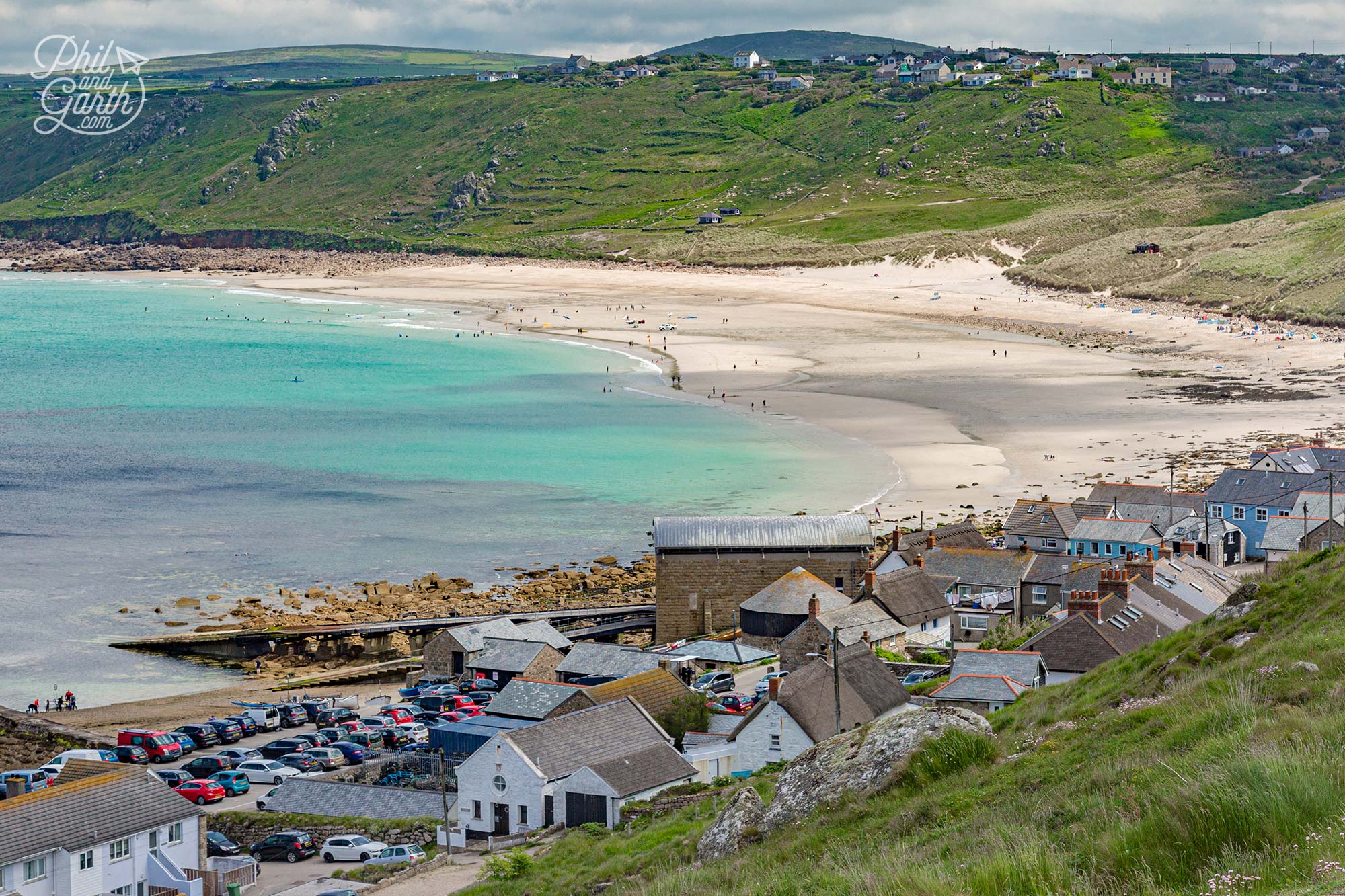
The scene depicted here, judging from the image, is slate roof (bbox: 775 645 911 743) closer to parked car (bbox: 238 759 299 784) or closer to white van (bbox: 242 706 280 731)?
parked car (bbox: 238 759 299 784)

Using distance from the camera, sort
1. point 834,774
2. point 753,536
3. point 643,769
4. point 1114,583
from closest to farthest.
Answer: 1. point 834,774
2. point 643,769
3. point 1114,583
4. point 753,536

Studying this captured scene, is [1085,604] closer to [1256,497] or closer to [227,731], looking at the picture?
[1256,497]

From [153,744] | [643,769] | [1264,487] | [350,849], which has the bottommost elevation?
[153,744]

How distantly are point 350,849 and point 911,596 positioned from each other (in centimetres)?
1864

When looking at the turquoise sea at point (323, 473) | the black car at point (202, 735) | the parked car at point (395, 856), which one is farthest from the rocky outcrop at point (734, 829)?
the turquoise sea at point (323, 473)

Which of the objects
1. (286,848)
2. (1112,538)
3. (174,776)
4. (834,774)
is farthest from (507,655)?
(834,774)

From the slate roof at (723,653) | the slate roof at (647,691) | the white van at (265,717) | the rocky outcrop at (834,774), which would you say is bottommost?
the white van at (265,717)

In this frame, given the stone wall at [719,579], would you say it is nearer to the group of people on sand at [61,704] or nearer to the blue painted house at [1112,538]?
the blue painted house at [1112,538]

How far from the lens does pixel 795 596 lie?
1553 inches

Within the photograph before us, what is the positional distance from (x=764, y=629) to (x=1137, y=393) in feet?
177

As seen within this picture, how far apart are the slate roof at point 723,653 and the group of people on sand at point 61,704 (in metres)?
16.4

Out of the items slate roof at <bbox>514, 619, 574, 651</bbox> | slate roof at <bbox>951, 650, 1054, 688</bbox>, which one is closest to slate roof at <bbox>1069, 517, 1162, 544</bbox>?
slate roof at <bbox>951, 650, 1054, 688</bbox>

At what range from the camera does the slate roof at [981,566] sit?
41094 mm

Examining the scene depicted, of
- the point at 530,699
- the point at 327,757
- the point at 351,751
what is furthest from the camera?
the point at 351,751
